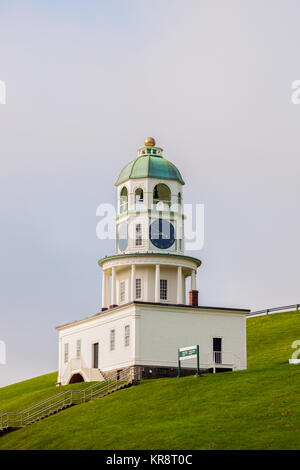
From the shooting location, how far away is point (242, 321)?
6341 cm

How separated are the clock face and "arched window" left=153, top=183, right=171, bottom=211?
9.20ft

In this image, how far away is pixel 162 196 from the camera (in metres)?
67.8

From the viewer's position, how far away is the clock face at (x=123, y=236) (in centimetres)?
6638

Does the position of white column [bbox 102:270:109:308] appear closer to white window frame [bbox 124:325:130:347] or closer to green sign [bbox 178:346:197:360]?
white window frame [bbox 124:325:130:347]

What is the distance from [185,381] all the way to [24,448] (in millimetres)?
10845

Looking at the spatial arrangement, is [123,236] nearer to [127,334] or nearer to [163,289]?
[163,289]

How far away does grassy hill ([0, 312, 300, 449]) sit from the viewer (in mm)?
39281

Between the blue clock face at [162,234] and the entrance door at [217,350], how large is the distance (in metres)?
7.84

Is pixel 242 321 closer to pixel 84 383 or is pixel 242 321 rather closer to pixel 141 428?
pixel 84 383

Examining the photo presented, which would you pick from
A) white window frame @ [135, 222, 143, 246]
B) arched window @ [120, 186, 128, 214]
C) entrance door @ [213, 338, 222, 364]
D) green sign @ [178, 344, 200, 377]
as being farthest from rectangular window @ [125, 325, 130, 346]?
arched window @ [120, 186, 128, 214]

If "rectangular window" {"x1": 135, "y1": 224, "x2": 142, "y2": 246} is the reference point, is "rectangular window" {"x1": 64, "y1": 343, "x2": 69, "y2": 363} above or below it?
below
